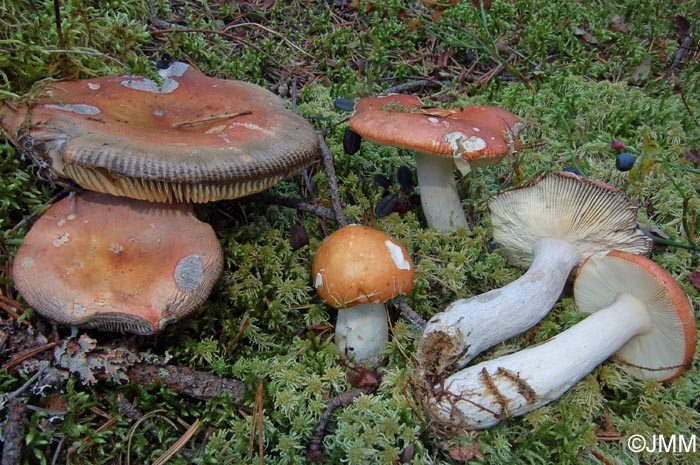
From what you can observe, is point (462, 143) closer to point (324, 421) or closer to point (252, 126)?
point (252, 126)

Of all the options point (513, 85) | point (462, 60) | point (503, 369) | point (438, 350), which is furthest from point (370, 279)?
point (462, 60)

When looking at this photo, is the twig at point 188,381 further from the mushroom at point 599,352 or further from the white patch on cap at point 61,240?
the mushroom at point 599,352

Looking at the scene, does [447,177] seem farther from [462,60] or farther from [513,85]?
[462,60]

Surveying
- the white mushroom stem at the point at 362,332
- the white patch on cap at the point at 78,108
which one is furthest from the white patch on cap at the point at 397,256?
the white patch on cap at the point at 78,108

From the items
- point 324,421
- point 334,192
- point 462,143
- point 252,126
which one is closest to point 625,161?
point 462,143

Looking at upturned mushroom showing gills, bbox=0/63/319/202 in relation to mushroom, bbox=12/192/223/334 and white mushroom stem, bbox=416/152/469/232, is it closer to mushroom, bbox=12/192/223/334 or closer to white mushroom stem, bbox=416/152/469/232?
mushroom, bbox=12/192/223/334

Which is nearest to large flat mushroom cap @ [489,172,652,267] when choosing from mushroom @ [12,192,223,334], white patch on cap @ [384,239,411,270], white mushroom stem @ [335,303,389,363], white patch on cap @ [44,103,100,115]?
white patch on cap @ [384,239,411,270]
